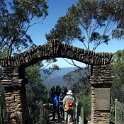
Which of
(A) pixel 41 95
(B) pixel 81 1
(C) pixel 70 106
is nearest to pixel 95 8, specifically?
(B) pixel 81 1

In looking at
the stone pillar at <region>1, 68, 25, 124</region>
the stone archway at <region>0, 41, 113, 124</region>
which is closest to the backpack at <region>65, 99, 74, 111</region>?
the stone archway at <region>0, 41, 113, 124</region>

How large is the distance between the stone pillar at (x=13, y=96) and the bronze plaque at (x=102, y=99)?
9.47 feet

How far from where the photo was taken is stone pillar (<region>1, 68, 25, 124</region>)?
612 inches

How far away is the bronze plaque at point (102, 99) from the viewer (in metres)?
15.4

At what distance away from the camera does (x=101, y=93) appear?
50.6 ft

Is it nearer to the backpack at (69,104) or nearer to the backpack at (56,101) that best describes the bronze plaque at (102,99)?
the backpack at (69,104)

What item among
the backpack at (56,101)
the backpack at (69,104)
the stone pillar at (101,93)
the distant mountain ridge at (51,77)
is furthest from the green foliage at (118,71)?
the stone pillar at (101,93)

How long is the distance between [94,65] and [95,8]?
1508 cm

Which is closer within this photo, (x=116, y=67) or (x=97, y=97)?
(x=97, y=97)

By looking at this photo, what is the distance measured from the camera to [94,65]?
50.4ft

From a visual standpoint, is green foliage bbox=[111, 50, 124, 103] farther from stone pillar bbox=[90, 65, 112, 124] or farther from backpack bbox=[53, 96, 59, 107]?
stone pillar bbox=[90, 65, 112, 124]

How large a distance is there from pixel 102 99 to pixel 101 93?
0.23 meters

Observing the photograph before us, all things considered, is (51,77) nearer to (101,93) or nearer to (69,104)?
(69,104)

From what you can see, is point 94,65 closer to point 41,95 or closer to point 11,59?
point 11,59
